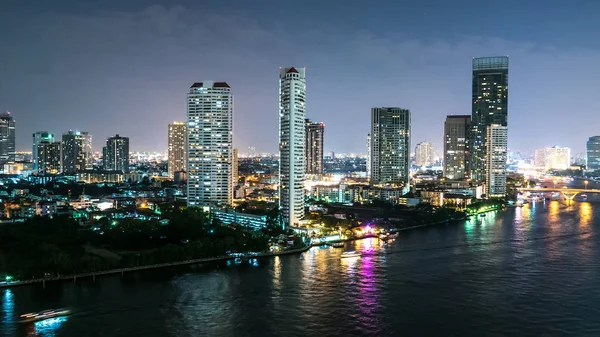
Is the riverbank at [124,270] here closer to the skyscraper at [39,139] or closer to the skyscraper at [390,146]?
the skyscraper at [390,146]

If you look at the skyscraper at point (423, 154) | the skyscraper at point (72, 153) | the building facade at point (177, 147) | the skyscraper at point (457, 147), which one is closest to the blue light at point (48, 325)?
the skyscraper at point (457, 147)

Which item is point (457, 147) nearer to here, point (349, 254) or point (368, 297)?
point (349, 254)

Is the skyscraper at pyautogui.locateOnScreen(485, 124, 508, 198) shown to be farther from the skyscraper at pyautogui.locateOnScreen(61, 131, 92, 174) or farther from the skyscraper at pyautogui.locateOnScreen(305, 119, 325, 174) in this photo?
the skyscraper at pyautogui.locateOnScreen(61, 131, 92, 174)

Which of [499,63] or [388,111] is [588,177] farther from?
[388,111]

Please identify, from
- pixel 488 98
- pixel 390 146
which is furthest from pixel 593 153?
pixel 390 146

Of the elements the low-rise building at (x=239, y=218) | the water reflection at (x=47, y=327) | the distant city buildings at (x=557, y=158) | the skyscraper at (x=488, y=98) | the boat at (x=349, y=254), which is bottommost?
the water reflection at (x=47, y=327)

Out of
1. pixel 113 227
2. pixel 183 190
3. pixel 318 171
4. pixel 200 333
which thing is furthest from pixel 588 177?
pixel 200 333
